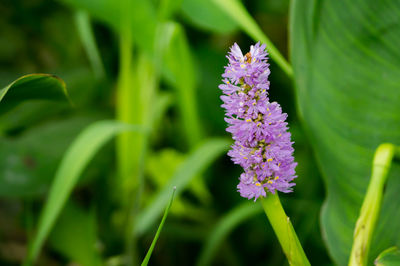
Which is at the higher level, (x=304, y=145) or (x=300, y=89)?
(x=300, y=89)

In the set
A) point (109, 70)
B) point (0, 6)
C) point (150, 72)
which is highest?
point (0, 6)

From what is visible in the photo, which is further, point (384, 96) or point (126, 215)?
point (126, 215)

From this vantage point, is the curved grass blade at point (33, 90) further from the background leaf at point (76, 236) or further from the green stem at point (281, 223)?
the background leaf at point (76, 236)

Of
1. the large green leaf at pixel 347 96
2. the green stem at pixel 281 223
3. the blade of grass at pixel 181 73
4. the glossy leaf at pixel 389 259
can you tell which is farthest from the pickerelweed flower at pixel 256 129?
the blade of grass at pixel 181 73

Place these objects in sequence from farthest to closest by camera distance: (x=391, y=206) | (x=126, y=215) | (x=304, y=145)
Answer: (x=304, y=145), (x=126, y=215), (x=391, y=206)

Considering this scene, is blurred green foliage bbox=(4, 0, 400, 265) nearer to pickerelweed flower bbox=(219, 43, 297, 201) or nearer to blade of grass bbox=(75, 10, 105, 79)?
blade of grass bbox=(75, 10, 105, 79)

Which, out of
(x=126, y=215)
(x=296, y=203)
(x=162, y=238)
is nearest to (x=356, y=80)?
(x=296, y=203)

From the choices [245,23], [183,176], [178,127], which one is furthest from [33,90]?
[178,127]

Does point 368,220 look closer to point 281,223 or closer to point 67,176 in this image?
point 281,223

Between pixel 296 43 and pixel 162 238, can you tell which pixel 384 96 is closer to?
pixel 296 43
